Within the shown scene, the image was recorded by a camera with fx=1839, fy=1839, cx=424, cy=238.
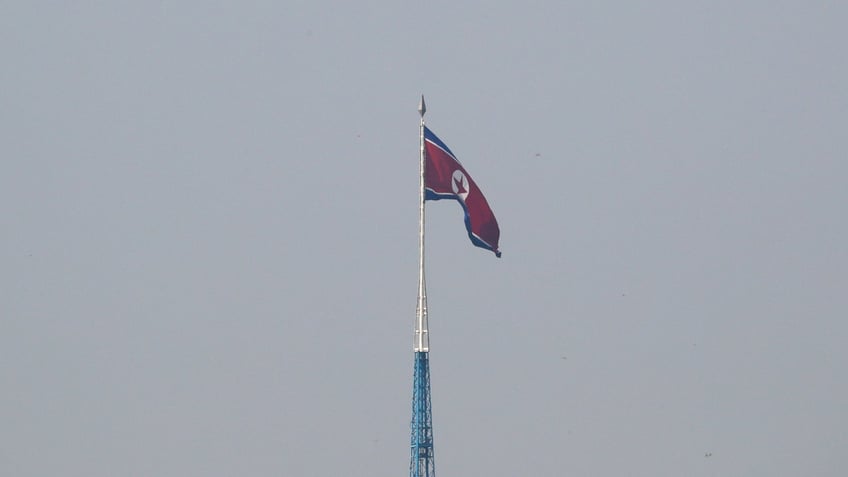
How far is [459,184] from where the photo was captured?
93000 mm

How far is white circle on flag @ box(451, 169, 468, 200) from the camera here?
305 ft

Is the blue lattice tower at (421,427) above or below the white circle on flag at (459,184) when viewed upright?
below

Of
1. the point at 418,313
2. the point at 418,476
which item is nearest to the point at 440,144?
the point at 418,313

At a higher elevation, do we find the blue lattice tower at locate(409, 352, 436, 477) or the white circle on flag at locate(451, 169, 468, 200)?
the white circle on flag at locate(451, 169, 468, 200)

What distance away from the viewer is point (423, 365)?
89.1 m

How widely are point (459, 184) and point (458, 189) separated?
0.29 metres

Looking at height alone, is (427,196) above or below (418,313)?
above

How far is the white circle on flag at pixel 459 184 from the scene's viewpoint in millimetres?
92812

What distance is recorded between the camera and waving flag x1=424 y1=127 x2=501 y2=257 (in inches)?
3632

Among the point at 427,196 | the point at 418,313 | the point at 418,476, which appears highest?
the point at 427,196

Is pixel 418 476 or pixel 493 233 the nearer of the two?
pixel 418 476

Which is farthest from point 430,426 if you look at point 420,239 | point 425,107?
point 425,107

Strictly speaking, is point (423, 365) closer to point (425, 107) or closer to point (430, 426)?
point (430, 426)

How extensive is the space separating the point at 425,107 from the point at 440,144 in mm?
2301
